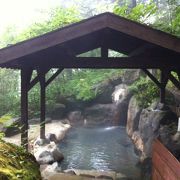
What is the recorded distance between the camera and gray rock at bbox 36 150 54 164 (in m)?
8.98

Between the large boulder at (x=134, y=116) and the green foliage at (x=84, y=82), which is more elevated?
the green foliage at (x=84, y=82)

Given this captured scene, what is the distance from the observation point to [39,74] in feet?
26.7

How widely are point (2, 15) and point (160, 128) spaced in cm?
3627

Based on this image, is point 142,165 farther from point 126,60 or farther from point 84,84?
point 84,84

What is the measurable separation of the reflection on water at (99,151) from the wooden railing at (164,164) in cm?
275

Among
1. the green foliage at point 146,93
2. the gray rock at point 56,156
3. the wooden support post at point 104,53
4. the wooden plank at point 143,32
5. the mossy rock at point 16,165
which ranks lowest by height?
the gray rock at point 56,156

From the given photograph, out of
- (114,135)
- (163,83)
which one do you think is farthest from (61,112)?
(163,83)

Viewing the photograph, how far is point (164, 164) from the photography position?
5.55 metres

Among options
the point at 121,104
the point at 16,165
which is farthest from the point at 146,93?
the point at 16,165

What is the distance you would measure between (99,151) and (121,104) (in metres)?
6.79

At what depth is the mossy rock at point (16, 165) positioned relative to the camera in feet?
6.93

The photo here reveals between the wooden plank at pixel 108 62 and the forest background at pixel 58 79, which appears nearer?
the wooden plank at pixel 108 62

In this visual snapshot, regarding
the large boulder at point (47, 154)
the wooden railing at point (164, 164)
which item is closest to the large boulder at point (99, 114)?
the large boulder at point (47, 154)

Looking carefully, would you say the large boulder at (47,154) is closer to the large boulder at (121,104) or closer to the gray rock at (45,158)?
the gray rock at (45,158)
